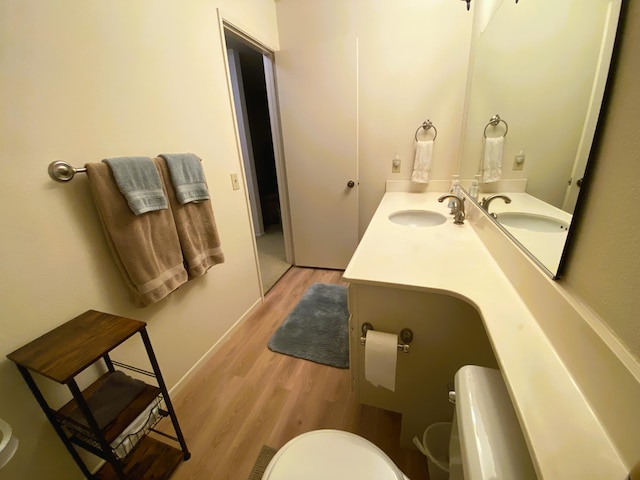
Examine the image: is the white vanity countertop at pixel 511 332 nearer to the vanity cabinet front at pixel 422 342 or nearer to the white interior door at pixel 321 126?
the vanity cabinet front at pixel 422 342

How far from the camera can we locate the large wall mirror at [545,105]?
1.91 ft

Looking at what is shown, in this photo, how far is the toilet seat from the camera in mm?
664

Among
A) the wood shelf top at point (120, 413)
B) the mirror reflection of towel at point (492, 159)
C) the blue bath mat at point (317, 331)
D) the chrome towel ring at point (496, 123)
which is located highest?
the chrome towel ring at point (496, 123)

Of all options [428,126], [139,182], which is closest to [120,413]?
[139,182]

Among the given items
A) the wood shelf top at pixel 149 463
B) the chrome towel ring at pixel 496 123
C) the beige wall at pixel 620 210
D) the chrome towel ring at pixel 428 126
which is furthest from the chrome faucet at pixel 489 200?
the wood shelf top at pixel 149 463

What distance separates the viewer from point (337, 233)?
260 centimetres

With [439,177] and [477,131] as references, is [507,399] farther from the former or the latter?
[439,177]

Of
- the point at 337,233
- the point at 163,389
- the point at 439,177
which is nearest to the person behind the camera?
the point at 163,389

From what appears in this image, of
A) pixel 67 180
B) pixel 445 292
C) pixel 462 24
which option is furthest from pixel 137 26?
pixel 462 24

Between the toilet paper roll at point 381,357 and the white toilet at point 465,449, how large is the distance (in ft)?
0.80

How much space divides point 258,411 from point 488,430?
3.82 ft

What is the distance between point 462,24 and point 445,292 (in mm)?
2112

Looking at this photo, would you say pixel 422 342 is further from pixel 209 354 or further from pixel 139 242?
pixel 209 354

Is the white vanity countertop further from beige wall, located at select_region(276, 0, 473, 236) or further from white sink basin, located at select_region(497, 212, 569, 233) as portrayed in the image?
beige wall, located at select_region(276, 0, 473, 236)
